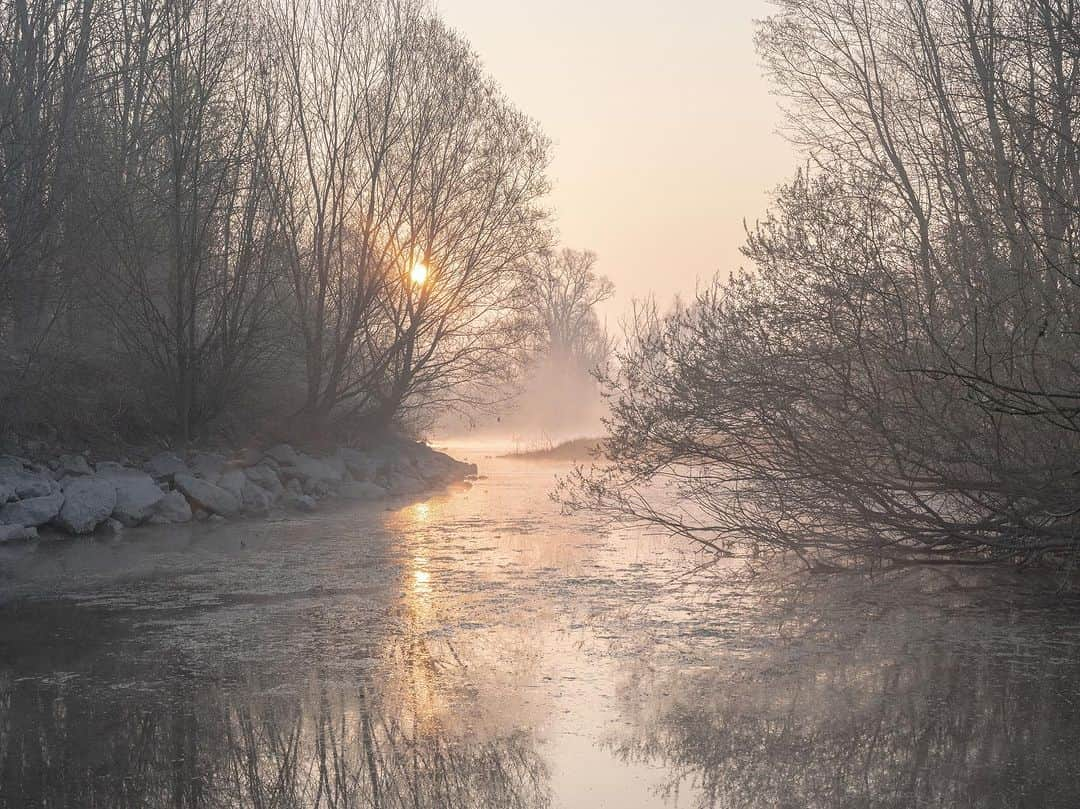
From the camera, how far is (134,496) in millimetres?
13672

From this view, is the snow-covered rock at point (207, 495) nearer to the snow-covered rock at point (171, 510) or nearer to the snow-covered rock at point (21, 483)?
the snow-covered rock at point (171, 510)

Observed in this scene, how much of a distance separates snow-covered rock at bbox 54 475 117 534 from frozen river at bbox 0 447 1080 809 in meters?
2.35

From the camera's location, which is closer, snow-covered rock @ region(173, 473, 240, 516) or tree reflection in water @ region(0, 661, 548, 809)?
tree reflection in water @ region(0, 661, 548, 809)

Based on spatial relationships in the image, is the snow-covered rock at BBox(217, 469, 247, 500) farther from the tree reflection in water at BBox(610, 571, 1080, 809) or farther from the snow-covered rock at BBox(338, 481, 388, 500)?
the tree reflection in water at BBox(610, 571, 1080, 809)

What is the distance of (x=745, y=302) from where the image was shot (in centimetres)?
853

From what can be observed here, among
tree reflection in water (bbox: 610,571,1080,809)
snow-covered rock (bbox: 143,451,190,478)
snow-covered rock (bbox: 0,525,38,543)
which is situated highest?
snow-covered rock (bbox: 143,451,190,478)

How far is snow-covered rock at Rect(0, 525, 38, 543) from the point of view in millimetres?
11570

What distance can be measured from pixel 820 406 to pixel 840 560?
282 centimetres

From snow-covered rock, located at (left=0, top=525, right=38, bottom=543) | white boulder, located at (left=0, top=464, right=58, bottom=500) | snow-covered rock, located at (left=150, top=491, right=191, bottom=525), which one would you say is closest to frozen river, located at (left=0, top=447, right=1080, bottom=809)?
snow-covered rock, located at (left=0, top=525, right=38, bottom=543)

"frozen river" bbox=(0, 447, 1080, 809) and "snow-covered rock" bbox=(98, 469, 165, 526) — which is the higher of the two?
"snow-covered rock" bbox=(98, 469, 165, 526)

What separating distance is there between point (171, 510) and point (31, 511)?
214 centimetres

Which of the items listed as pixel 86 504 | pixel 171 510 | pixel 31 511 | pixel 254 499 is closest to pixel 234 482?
pixel 254 499

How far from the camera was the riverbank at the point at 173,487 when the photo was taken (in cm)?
1245

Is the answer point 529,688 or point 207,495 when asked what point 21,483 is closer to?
point 207,495
